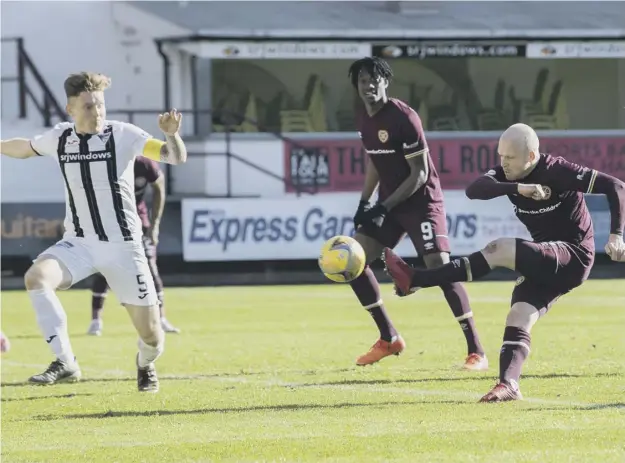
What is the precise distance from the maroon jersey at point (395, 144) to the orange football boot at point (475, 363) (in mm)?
1256

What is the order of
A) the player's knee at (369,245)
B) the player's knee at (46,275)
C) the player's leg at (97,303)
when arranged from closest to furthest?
the player's knee at (46,275), the player's knee at (369,245), the player's leg at (97,303)

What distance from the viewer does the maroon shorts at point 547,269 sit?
9445 mm

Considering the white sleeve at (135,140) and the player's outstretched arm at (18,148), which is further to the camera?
the player's outstretched arm at (18,148)

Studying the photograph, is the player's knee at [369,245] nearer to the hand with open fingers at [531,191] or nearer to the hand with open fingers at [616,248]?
the hand with open fingers at [531,191]

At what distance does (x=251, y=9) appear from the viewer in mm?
35781

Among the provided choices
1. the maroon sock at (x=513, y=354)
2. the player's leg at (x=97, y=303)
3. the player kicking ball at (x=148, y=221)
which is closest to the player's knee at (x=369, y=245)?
the maroon sock at (x=513, y=354)

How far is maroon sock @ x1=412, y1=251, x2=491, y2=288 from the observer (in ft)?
31.1

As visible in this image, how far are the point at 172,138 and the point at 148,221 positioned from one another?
6.57 m

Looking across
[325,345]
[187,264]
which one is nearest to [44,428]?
[325,345]

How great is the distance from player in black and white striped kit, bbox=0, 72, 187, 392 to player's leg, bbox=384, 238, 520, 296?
1649 mm

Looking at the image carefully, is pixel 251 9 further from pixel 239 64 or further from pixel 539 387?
pixel 539 387

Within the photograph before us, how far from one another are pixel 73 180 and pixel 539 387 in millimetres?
3399

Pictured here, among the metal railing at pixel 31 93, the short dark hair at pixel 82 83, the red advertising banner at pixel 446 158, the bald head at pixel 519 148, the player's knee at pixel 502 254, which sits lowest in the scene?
the red advertising banner at pixel 446 158

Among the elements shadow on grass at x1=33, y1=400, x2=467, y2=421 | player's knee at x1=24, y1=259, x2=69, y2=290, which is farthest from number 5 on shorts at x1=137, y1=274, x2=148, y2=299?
shadow on grass at x1=33, y1=400, x2=467, y2=421
